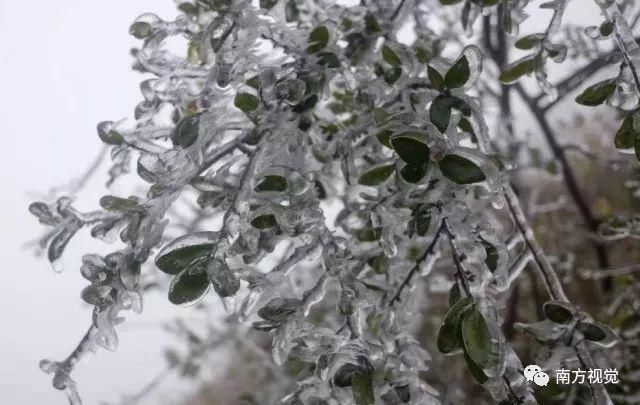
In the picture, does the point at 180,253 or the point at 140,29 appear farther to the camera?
the point at 140,29

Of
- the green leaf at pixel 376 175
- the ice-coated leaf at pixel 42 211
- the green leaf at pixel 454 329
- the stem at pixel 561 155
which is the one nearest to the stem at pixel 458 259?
the green leaf at pixel 454 329

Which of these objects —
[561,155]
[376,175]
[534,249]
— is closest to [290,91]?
[376,175]

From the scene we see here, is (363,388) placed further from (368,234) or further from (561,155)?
(561,155)

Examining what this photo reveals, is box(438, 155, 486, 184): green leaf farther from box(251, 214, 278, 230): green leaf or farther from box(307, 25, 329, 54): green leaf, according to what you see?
box(307, 25, 329, 54): green leaf

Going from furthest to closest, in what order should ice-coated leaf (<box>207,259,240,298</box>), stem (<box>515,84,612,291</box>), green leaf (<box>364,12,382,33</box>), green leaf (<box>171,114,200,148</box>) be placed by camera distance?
stem (<box>515,84,612,291</box>)
green leaf (<box>364,12,382,33</box>)
green leaf (<box>171,114,200,148</box>)
ice-coated leaf (<box>207,259,240,298</box>)

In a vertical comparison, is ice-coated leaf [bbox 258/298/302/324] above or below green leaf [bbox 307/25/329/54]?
below

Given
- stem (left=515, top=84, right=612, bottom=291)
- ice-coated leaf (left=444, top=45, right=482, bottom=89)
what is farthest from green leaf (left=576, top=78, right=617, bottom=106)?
stem (left=515, top=84, right=612, bottom=291)
